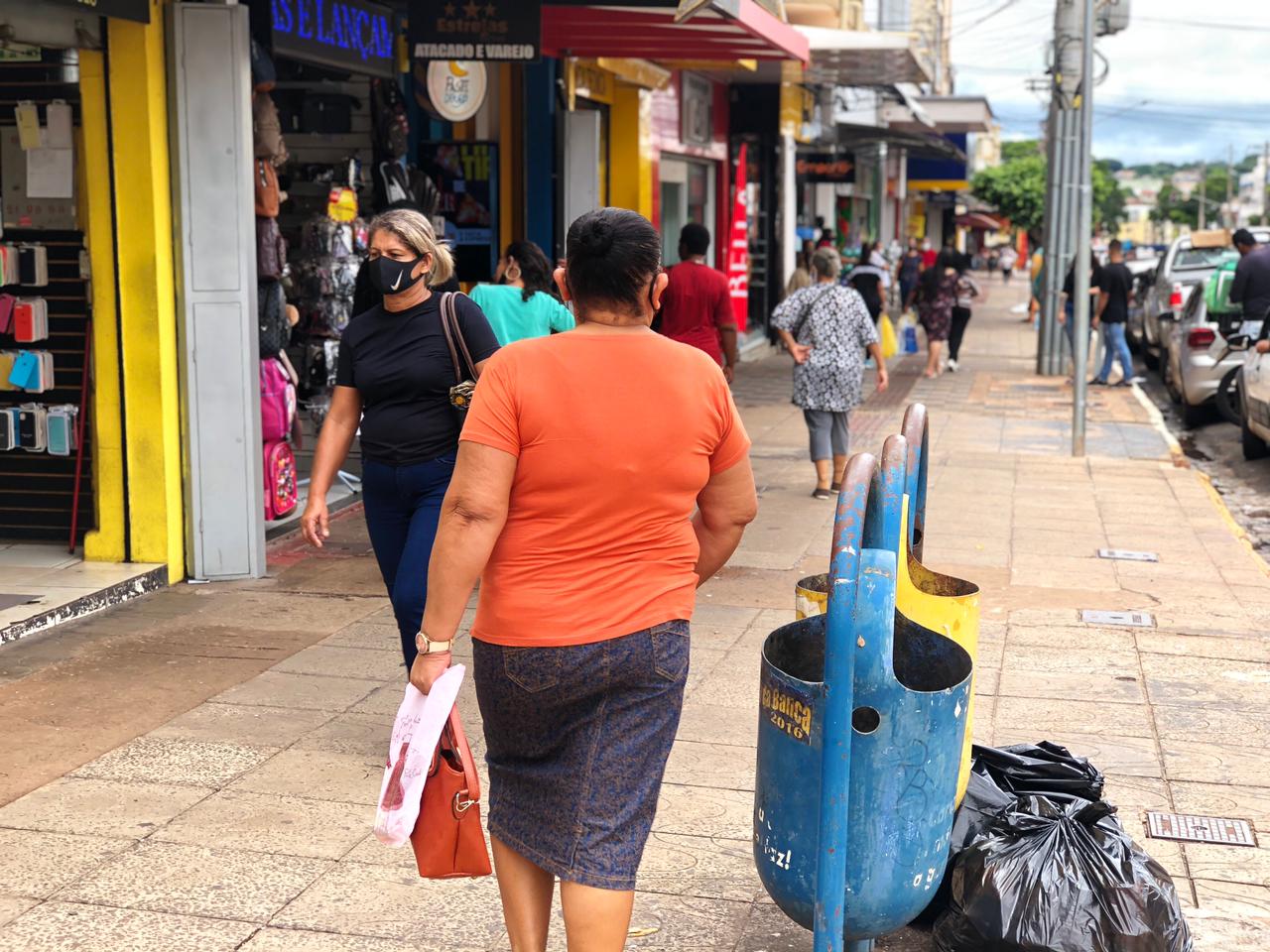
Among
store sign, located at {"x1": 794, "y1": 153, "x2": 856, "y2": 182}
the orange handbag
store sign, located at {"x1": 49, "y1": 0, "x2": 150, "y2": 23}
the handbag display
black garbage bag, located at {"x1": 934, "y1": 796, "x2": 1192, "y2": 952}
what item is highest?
store sign, located at {"x1": 794, "y1": 153, "x2": 856, "y2": 182}

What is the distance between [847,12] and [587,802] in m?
25.5

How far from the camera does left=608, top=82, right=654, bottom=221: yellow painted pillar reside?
636 inches

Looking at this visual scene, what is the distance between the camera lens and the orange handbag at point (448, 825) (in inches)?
132

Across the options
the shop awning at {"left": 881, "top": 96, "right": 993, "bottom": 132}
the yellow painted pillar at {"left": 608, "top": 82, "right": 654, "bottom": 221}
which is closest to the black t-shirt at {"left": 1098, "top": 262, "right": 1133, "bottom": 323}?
the yellow painted pillar at {"left": 608, "top": 82, "right": 654, "bottom": 221}

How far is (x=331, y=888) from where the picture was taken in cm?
416

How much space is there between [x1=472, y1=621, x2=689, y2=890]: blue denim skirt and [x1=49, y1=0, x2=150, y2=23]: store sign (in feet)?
14.9

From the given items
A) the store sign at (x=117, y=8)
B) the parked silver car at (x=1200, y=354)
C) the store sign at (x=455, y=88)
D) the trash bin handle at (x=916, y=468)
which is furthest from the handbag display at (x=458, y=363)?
the parked silver car at (x=1200, y=354)

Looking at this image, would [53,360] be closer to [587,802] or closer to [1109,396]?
[587,802]

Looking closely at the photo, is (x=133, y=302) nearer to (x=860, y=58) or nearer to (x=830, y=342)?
(x=830, y=342)

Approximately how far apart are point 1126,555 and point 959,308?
1165 centimetres

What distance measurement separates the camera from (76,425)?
7.80 metres

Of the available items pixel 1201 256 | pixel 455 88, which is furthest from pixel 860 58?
pixel 455 88

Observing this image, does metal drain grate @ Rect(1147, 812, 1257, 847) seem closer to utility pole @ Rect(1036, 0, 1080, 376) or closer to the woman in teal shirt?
the woman in teal shirt

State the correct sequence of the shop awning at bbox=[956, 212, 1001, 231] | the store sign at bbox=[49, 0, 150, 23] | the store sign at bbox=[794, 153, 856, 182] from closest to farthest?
the store sign at bbox=[49, 0, 150, 23]
the store sign at bbox=[794, 153, 856, 182]
the shop awning at bbox=[956, 212, 1001, 231]
